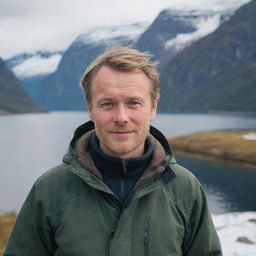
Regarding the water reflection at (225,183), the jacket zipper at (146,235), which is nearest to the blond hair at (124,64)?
the jacket zipper at (146,235)

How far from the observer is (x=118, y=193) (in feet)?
15.9

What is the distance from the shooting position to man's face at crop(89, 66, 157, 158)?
490 centimetres

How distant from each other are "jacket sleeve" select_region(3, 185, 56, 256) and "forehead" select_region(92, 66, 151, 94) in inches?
56.3

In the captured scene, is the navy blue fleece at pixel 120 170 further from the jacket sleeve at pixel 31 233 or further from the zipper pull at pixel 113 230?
the jacket sleeve at pixel 31 233

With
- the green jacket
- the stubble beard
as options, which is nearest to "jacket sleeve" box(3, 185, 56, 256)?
the green jacket

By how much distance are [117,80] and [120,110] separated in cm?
34

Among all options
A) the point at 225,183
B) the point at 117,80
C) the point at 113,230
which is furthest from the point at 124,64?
the point at 225,183

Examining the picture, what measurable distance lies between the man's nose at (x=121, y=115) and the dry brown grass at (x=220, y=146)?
6928 centimetres

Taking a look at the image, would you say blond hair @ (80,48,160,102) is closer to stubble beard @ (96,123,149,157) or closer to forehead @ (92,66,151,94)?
forehead @ (92,66,151,94)

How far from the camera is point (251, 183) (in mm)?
56688

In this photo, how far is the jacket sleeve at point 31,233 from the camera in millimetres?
4855

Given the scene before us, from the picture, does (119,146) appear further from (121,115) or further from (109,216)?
(109,216)

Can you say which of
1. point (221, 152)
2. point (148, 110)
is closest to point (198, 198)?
point (148, 110)

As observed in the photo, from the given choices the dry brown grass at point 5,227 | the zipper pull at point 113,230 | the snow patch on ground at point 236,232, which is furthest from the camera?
the snow patch on ground at point 236,232
